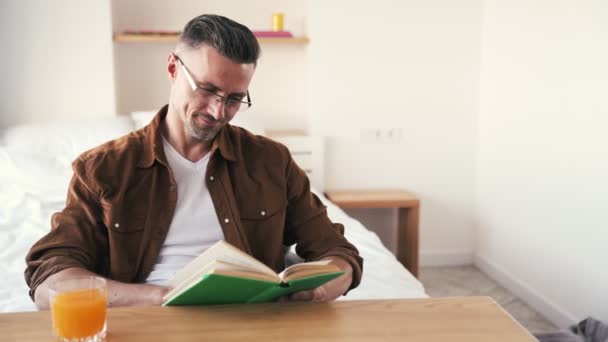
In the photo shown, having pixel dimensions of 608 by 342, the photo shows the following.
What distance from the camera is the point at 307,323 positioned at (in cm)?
97

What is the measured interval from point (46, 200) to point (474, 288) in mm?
2015

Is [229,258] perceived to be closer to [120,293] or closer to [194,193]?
[120,293]

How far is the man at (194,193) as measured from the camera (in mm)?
1274

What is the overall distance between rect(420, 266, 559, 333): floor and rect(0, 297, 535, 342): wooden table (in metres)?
1.70

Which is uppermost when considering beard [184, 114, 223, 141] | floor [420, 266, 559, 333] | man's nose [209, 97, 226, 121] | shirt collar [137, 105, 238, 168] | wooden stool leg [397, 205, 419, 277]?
man's nose [209, 97, 226, 121]

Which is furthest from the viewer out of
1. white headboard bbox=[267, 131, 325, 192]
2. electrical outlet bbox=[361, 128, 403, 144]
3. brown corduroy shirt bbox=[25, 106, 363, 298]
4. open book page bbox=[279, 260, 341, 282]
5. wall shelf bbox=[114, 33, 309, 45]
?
electrical outlet bbox=[361, 128, 403, 144]

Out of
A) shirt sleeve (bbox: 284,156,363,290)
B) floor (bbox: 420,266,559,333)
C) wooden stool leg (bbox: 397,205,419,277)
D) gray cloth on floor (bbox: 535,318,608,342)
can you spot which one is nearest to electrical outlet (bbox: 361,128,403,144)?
wooden stool leg (bbox: 397,205,419,277)

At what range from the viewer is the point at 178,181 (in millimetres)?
1364

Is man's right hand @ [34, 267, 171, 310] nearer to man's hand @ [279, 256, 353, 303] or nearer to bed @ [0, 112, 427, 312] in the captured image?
man's hand @ [279, 256, 353, 303]

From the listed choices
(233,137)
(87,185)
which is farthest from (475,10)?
(87,185)

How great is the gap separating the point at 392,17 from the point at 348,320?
8.25 feet

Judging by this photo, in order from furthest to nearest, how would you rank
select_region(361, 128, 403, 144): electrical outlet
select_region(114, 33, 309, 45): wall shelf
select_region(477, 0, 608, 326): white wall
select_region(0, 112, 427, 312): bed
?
select_region(361, 128, 403, 144): electrical outlet, select_region(114, 33, 309, 45): wall shelf, select_region(477, 0, 608, 326): white wall, select_region(0, 112, 427, 312): bed

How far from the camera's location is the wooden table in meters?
0.92

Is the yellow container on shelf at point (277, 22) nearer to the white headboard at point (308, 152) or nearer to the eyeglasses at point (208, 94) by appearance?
the white headboard at point (308, 152)
